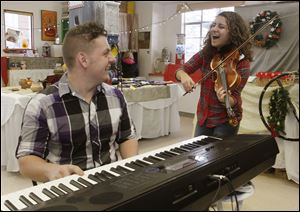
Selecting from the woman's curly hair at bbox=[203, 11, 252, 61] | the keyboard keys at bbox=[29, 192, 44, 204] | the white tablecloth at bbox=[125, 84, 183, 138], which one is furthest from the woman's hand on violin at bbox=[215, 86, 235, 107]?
the white tablecloth at bbox=[125, 84, 183, 138]

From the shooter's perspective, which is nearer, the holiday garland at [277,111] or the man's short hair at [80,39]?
the man's short hair at [80,39]

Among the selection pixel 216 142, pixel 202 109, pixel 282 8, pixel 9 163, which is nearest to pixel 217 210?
pixel 216 142

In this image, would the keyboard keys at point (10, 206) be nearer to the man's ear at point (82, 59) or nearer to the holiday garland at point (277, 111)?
the man's ear at point (82, 59)

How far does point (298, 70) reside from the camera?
2.53ft

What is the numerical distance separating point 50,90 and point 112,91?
0.18m

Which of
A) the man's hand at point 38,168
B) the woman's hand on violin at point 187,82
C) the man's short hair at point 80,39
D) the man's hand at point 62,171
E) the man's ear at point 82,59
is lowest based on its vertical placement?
the man's hand at point 38,168

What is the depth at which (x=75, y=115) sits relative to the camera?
0.79m

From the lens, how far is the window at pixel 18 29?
0.60 metres

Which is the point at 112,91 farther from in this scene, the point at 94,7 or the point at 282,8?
the point at 282,8

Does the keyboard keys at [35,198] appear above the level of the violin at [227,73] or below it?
below

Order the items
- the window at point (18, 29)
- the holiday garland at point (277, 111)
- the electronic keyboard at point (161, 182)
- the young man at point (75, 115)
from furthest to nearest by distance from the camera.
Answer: the holiday garland at point (277, 111) → the young man at point (75, 115) → the window at point (18, 29) → the electronic keyboard at point (161, 182)

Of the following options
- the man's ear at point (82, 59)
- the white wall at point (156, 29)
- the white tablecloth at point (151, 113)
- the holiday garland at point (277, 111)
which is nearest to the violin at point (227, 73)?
the white wall at point (156, 29)

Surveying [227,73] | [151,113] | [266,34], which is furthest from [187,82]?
[151,113]

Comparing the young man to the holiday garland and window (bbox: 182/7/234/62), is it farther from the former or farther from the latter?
the holiday garland
